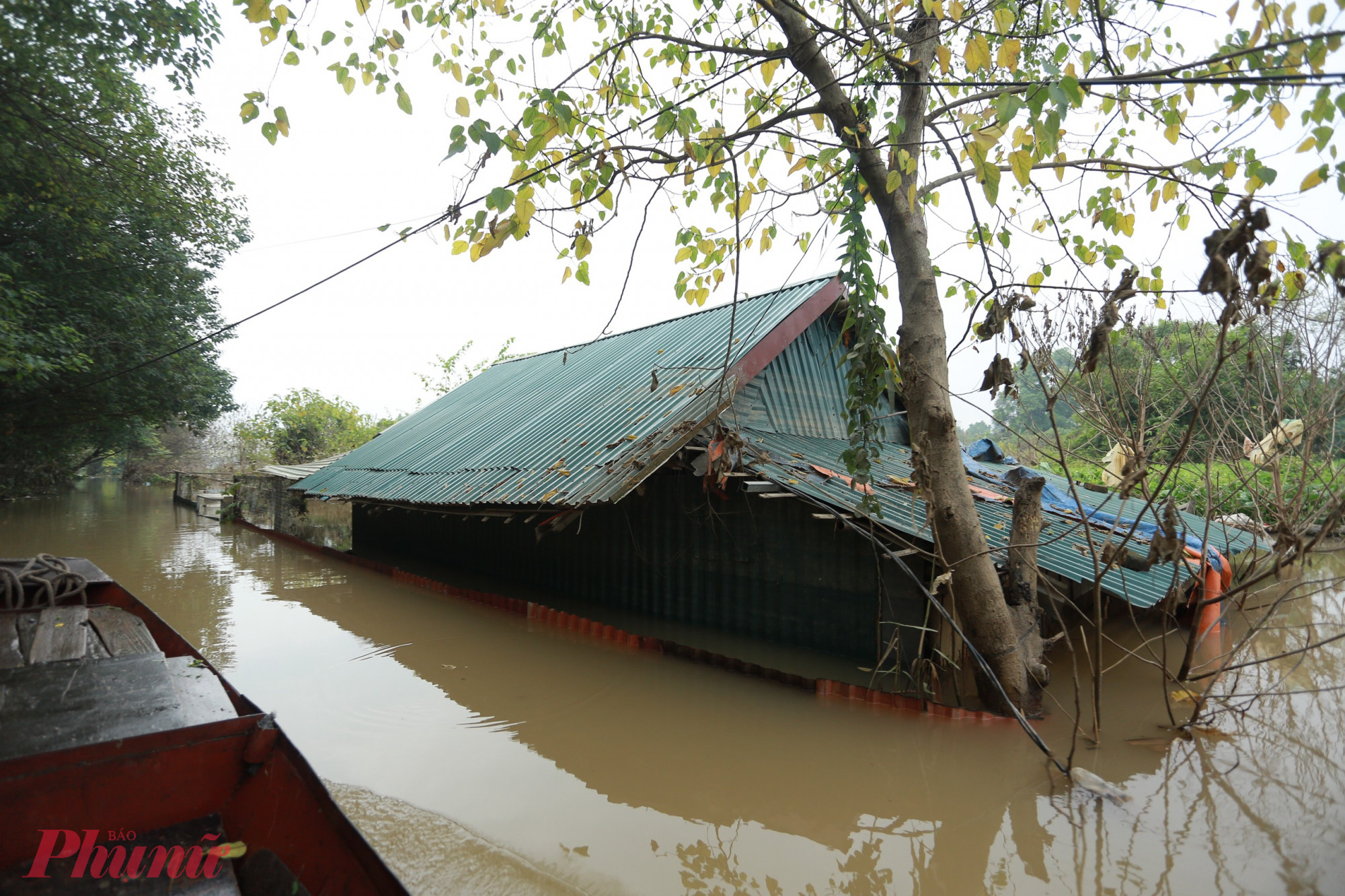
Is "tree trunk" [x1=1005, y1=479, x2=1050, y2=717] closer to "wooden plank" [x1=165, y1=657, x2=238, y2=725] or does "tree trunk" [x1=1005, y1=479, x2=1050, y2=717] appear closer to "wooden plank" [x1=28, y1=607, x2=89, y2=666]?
"wooden plank" [x1=165, y1=657, x2=238, y2=725]

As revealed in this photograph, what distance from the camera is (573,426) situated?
9.65 m

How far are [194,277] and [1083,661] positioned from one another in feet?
73.3

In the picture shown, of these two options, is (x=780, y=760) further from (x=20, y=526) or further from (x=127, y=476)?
(x=127, y=476)

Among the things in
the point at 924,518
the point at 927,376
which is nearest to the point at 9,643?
the point at 927,376

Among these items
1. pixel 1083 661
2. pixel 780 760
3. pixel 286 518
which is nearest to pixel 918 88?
pixel 780 760

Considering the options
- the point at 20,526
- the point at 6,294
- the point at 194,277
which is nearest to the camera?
the point at 6,294

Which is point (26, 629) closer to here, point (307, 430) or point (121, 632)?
point (121, 632)

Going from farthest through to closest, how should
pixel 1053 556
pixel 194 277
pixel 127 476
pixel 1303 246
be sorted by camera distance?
pixel 127 476 < pixel 194 277 < pixel 1053 556 < pixel 1303 246

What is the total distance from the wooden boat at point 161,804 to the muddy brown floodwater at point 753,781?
119cm

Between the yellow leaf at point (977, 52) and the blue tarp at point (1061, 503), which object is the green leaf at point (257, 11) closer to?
the yellow leaf at point (977, 52)

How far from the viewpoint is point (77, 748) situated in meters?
2.41

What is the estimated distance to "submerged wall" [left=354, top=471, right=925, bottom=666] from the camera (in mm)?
6641

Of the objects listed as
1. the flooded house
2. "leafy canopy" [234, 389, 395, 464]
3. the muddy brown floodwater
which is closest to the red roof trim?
the flooded house

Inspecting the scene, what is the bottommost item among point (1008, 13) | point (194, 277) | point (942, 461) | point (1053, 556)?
point (1053, 556)
